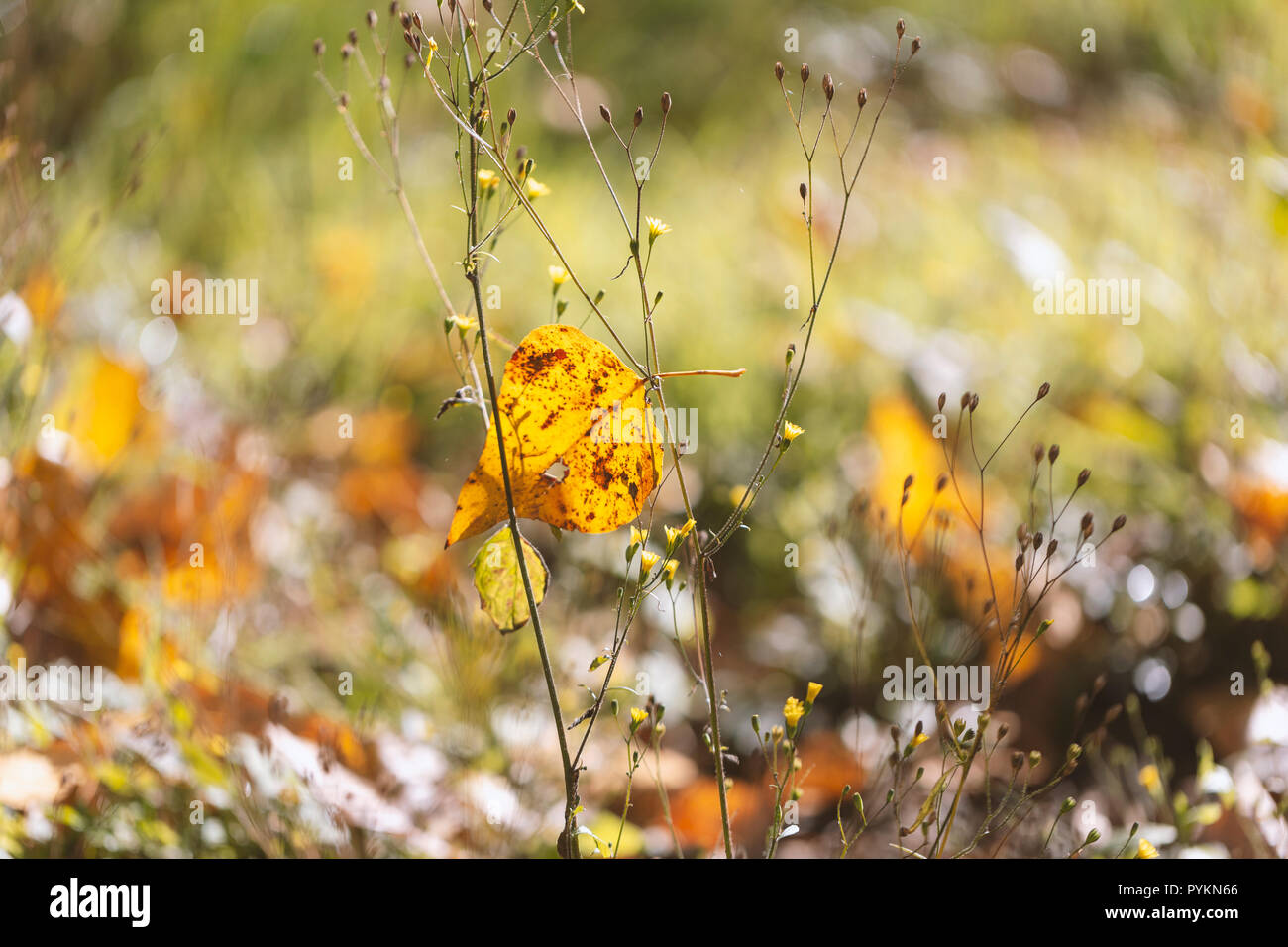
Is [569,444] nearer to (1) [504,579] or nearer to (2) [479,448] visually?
(1) [504,579]

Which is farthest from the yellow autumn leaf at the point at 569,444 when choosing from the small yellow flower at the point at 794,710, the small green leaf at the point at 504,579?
the small yellow flower at the point at 794,710

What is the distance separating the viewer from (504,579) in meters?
0.70

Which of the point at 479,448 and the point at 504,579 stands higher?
the point at 479,448

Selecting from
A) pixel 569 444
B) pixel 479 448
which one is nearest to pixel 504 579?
pixel 569 444

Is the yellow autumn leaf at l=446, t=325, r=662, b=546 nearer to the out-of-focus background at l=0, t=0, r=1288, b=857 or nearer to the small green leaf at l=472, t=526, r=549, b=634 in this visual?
the small green leaf at l=472, t=526, r=549, b=634

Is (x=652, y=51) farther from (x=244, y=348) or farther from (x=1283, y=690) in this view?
(x=1283, y=690)

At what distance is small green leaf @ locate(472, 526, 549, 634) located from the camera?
696mm

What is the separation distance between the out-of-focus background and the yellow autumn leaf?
0.19m

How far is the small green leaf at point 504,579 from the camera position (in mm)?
696

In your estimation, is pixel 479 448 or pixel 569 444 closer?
pixel 569 444

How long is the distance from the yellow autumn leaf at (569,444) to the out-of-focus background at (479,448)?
190 millimetres

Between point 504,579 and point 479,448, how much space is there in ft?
3.99
